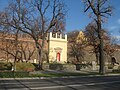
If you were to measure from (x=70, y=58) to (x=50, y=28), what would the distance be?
106 ft

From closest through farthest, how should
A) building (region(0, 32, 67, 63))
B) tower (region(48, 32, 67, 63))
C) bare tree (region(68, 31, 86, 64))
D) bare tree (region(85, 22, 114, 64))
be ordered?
building (region(0, 32, 67, 63)) < bare tree (region(85, 22, 114, 64)) < tower (region(48, 32, 67, 63)) < bare tree (region(68, 31, 86, 64))

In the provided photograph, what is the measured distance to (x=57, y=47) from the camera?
227ft

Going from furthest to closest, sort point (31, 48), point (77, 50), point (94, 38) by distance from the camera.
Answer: point (77, 50) < point (31, 48) < point (94, 38)

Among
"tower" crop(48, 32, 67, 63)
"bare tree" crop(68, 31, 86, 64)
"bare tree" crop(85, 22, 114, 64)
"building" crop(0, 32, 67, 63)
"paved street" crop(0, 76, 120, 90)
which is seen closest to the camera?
"paved street" crop(0, 76, 120, 90)

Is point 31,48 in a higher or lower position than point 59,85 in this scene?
higher

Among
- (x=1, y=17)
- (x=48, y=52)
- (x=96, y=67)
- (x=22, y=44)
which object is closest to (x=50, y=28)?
(x=1, y=17)

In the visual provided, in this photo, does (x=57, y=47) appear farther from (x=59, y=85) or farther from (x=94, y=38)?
(x=59, y=85)

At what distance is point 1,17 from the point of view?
42.1m

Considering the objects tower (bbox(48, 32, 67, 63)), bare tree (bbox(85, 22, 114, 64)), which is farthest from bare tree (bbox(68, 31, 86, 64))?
bare tree (bbox(85, 22, 114, 64))

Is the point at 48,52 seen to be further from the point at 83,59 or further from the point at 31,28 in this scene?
the point at 31,28

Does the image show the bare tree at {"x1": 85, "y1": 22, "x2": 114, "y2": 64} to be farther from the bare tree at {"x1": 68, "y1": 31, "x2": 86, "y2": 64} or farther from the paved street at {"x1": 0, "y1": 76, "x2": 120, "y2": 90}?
the paved street at {"x1": 0, "y1": 76, "x2": 120, "y2": 90}

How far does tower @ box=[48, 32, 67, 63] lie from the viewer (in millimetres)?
67312

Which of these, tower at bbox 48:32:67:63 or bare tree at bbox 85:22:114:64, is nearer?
bare tree at bbox 85:22:114:64

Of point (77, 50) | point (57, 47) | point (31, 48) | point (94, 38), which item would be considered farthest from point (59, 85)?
point (77, 50)
